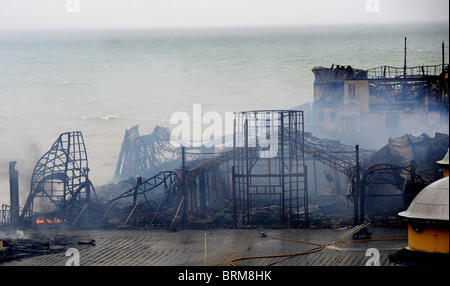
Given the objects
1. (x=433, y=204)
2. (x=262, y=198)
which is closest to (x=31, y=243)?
(x=262, y=198)

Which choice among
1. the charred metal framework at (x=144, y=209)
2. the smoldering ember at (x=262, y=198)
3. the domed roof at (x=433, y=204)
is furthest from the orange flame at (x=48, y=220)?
the domed roof at (x=433, y=204)

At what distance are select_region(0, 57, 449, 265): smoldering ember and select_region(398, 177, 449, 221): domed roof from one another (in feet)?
0.91

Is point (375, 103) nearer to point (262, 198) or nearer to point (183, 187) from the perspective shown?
point (262, 198)

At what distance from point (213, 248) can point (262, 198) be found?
1328 centimetres

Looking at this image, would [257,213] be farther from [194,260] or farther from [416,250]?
[416,250]

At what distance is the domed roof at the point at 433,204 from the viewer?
17.9 meters

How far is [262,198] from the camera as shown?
44000mm

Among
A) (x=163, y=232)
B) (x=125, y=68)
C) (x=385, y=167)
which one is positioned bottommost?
(x=163, y=232)

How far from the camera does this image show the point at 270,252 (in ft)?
97.6

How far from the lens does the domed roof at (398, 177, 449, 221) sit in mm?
17938

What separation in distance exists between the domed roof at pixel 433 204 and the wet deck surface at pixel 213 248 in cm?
827
